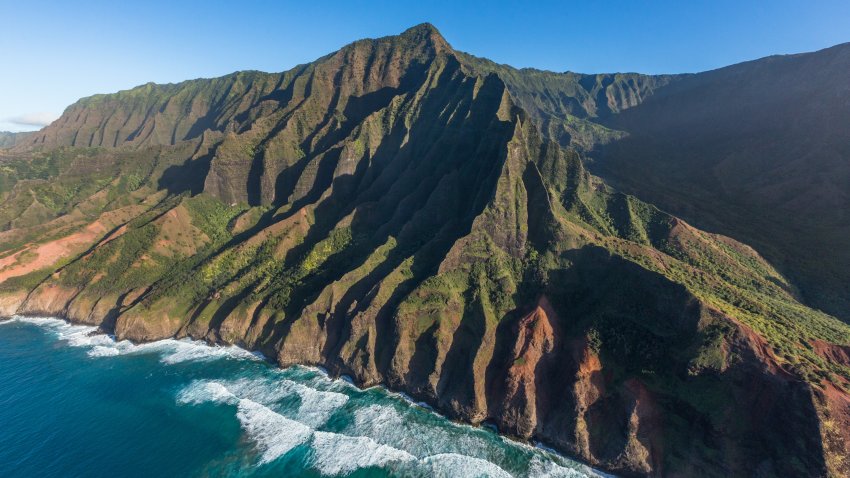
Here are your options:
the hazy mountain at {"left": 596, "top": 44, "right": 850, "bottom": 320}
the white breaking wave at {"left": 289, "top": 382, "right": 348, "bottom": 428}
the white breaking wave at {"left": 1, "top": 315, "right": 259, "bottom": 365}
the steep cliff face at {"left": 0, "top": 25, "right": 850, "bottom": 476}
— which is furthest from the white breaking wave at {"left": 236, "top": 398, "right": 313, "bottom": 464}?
the hazy mountain at {"left": 596, "top": 44, "right": 850, "bottom": 320}

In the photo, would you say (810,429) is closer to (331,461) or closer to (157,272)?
(331,461)

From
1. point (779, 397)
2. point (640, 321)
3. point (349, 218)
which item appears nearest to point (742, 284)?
point (640, 321)

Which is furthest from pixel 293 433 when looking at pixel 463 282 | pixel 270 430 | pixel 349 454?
pixel 463 282

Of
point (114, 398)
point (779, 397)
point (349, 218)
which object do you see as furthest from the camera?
point (349, 218)

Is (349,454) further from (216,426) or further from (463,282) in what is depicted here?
(463,282)

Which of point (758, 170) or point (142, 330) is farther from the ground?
point (758, 170)

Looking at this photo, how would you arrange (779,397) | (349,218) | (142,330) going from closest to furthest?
1. (779,397)
2. (142,330)
3. (349,218)

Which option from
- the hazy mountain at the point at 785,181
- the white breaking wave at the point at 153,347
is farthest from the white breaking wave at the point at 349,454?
the hazy mountain at the point at 785,181
